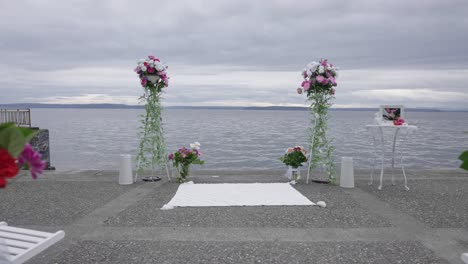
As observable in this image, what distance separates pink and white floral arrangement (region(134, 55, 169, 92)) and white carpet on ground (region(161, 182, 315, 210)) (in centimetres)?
223

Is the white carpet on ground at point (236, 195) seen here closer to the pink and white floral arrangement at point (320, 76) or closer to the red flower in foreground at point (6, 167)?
the pink and white floral arrangement at point (320, 76)

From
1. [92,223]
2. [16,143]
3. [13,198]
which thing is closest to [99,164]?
[13,198]

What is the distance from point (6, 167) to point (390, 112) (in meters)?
7.14

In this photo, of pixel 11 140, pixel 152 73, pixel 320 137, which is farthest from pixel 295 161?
pixel 11 140

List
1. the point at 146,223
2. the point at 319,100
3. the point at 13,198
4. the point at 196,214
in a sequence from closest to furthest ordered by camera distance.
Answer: the point at 146,223 < the point at 196,214 < the point at 13,198 < the point at 319,100

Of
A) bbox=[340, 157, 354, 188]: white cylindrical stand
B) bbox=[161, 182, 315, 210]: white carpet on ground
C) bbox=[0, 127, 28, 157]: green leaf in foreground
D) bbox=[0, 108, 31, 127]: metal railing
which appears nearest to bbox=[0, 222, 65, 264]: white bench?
bbox=[0, 127, 28, 157]: green leaf in foreground

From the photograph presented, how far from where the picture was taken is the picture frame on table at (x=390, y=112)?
7285mm

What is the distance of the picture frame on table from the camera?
729 centimetres

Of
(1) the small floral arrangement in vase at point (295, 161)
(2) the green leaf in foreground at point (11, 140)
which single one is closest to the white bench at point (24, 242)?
(2) the green leaf in foreground at point (11, 140)

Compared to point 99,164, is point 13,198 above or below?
above

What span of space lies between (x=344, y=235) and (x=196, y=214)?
2.04m

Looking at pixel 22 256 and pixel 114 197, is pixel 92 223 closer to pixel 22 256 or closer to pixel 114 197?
pixel 114 197

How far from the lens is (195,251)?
386 cm

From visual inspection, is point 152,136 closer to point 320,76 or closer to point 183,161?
point 183,161
